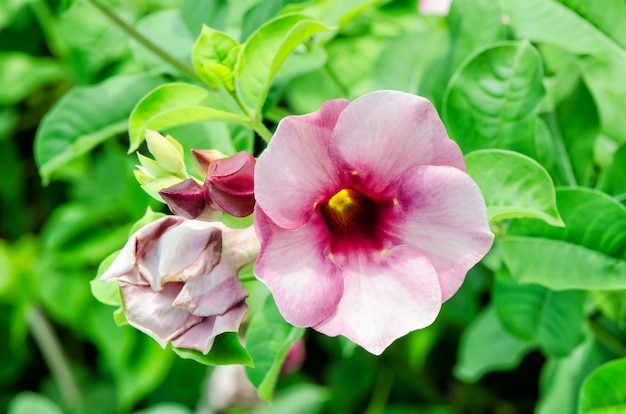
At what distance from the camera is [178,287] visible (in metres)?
0.68

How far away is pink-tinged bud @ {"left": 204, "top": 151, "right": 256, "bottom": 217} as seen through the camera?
669 millimetres

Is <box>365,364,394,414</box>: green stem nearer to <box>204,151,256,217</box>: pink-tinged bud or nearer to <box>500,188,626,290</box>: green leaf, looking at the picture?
<box>500,188,626,290</box>: green leaf

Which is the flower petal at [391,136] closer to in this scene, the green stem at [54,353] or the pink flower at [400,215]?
the pink flower at [400,215]

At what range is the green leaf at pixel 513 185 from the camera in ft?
2.38

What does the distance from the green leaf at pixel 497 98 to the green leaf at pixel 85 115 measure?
1.55 ft

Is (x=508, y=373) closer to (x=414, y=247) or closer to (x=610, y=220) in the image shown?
(x=610, y=220)

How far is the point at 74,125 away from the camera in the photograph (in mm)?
1126

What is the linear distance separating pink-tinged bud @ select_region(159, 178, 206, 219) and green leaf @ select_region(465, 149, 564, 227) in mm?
276

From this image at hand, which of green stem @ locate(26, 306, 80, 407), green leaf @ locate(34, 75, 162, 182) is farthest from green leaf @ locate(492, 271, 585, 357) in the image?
green stem @ locate(26, 306, 80, 407)

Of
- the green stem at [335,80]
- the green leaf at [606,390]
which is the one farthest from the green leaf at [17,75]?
the green leaf at [606,390]

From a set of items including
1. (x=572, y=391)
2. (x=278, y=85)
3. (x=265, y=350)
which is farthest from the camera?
(x=572, y=391)

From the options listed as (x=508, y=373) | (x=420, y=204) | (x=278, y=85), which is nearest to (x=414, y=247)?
(x=420, y=204)

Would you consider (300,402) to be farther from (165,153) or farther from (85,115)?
(165,153)

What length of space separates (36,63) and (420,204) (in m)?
1.36
